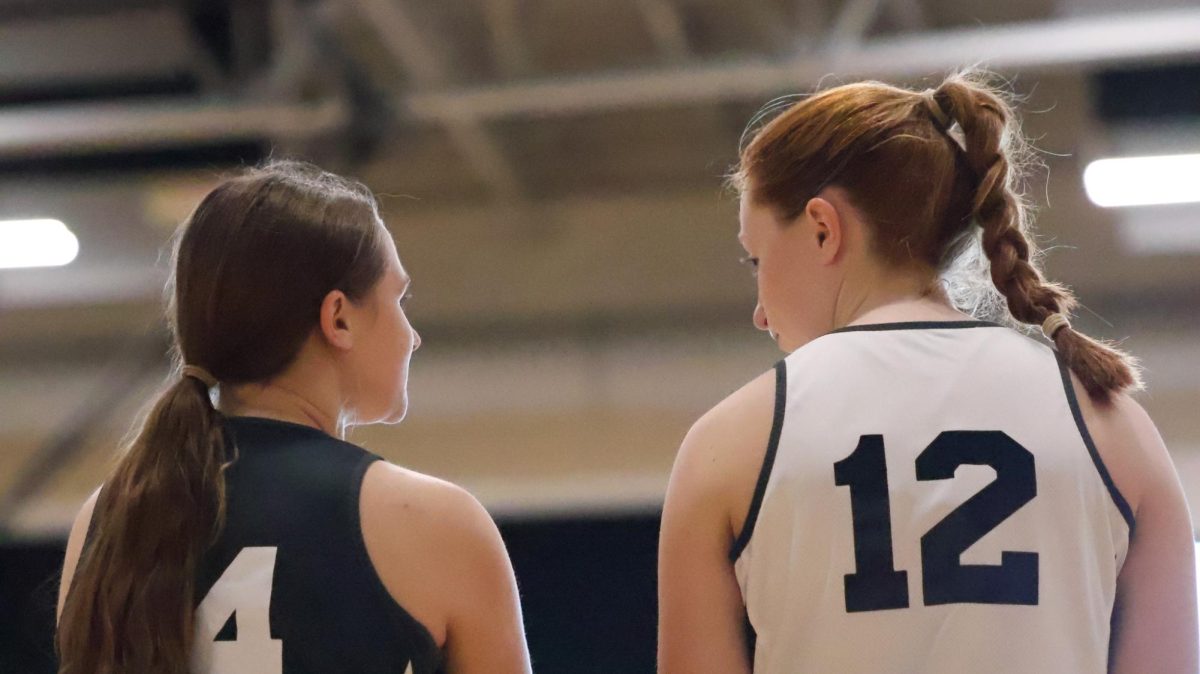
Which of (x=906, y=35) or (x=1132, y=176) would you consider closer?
(x=906, y=35)

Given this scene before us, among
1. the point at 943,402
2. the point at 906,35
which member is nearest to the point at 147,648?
the point at 943,402

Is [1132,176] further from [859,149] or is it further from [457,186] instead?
[859,149]

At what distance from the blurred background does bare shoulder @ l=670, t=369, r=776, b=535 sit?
3115mm

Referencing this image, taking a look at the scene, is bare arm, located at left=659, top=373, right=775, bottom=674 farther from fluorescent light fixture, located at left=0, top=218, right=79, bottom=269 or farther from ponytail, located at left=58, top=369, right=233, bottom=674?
fluorescent light fixture, located at left=0, top=218, right=79, bottom=269

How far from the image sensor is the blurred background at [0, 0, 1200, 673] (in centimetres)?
432

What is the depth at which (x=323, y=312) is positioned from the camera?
1.08m

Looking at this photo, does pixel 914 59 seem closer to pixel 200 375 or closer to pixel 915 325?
pixel 915 325

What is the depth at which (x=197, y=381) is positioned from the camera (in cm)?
108

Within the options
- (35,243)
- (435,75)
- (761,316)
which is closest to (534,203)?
(435,75)

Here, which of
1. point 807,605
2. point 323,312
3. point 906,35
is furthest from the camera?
point 906,35

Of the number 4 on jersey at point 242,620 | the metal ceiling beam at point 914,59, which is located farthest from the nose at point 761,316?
the metal ceiling beam at point 914,59

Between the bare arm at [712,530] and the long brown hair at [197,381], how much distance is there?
36 cm

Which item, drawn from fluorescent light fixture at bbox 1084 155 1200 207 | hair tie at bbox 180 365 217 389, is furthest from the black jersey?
fluorescent light fixture at bbox 1084 155 1200 207

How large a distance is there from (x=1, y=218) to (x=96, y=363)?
78 centimetres
